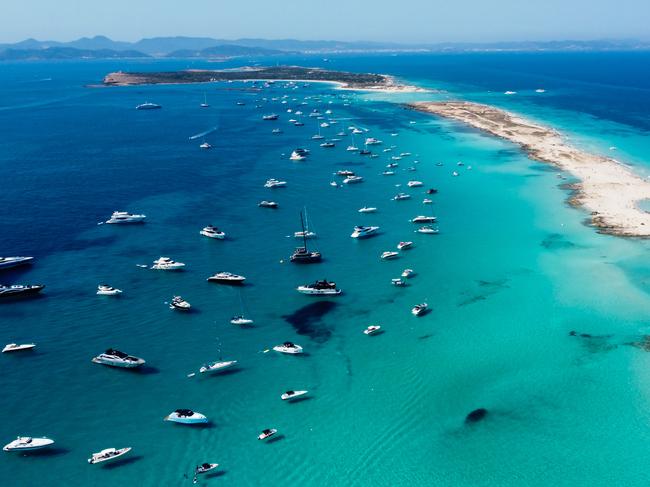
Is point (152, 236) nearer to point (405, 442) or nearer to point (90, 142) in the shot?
point (405, 442)

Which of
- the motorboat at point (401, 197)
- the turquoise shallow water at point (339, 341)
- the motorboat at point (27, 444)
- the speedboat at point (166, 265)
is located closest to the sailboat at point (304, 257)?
the turquoise shallow water at point (339, 341)

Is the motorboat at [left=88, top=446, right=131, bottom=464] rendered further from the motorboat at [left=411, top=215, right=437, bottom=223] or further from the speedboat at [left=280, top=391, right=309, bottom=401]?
the motorboat at [left=411, top=215, right=437, bottom=223]

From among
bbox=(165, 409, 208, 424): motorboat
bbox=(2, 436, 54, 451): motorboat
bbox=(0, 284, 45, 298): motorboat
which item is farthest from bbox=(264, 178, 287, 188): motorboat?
bbox=(2, 436, 54, 451): motorboat

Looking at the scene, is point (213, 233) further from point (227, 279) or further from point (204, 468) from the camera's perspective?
point (204, 468)

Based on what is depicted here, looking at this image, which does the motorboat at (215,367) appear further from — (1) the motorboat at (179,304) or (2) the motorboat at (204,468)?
(1) the motorboat at (179,304)

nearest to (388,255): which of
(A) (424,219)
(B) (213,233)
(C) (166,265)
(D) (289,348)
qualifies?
(A) (424,219)
